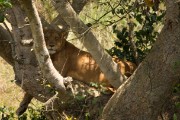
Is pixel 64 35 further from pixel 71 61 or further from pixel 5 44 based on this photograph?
pixel 5 44

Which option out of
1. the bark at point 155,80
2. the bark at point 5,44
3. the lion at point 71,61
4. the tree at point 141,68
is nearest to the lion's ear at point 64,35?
the lion at point 71,61

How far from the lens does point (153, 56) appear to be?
14.7 feet

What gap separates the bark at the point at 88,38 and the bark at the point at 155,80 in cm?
45

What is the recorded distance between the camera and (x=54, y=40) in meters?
6.67

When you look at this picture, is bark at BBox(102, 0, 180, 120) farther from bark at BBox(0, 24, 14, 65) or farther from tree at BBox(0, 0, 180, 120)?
bark at BBox(0, 24, 14, 65)

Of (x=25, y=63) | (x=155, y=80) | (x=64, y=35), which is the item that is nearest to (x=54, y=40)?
(x=64, y=35)

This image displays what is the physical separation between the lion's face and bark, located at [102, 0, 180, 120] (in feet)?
6.46

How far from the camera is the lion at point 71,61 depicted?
652cm

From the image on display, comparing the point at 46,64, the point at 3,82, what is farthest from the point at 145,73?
the point at 3,82

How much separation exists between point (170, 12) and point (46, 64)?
137 cm

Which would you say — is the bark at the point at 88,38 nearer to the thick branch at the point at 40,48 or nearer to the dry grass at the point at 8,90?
the thick branch at the point at 40,48

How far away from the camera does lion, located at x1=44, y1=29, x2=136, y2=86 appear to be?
21.4 feet

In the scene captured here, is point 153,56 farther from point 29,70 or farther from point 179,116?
point 29,70

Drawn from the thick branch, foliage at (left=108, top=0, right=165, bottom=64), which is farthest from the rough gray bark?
foliage at (left=108, top=0, right=165, bottom=64)
